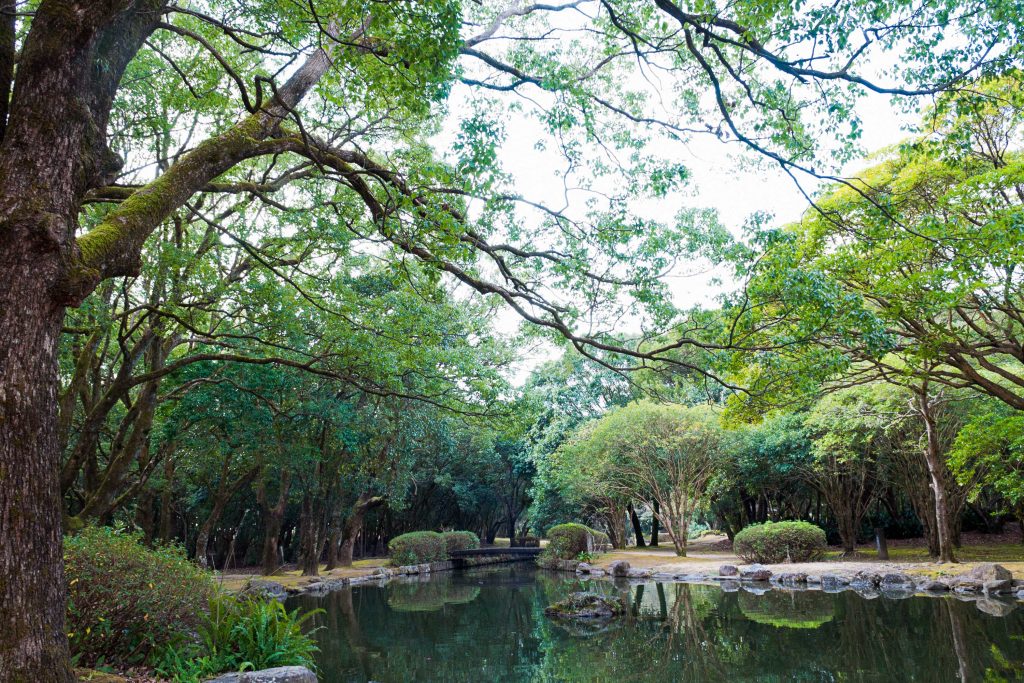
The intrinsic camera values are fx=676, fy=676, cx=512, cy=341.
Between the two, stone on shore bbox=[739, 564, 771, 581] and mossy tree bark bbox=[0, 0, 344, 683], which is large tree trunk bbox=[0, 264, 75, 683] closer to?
mossy tree bark bbox=[0, 0, 344, 683]

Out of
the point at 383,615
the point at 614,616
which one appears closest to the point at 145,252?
the point at 383,615

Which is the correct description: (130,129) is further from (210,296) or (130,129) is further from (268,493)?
(268,493)

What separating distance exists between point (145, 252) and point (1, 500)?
829 cm

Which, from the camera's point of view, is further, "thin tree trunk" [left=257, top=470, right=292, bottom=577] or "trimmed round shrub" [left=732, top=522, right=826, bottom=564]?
"trimmed round shrub" [left=732, top=522, right=826, bottom=564]

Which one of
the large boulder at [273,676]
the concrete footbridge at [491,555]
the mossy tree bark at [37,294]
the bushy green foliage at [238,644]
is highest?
the mossy tree bark at [37,294]

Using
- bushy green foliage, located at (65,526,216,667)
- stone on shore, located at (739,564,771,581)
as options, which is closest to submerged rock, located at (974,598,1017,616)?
stone on shore, located at (739,564,771,581)

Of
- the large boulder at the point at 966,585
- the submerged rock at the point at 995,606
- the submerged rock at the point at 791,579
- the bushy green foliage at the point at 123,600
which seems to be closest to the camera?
the bushy green foliage at the point at 123,600

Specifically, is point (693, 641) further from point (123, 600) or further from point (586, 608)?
point (123, 600)

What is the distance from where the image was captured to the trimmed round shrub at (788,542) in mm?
19234

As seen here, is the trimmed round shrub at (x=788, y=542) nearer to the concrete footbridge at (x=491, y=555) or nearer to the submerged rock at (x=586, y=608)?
the submerged rock at (x=586, y=608)

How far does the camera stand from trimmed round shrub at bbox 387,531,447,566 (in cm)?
2594

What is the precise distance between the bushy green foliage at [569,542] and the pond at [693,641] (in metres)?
10.6

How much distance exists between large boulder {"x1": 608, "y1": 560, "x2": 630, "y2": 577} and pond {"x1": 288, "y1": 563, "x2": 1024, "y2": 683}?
5751 mm

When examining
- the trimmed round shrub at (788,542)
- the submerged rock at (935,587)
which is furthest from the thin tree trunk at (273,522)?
the submerged rock at (935,587)
